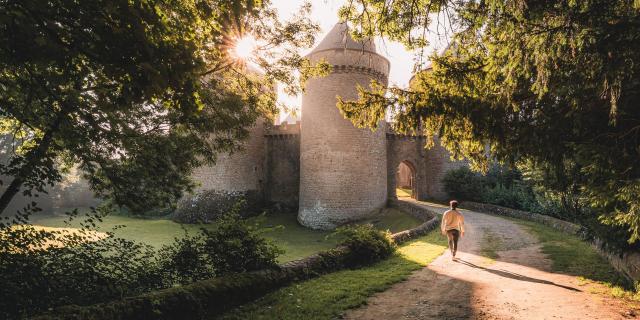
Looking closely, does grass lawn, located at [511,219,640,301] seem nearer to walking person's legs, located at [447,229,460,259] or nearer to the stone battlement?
walking person's legs, located at [447,229,460,259]

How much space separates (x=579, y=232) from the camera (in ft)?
26.8

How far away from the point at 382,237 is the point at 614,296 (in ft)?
16.1

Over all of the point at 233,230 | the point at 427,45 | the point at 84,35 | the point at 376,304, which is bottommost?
the point at 376,304

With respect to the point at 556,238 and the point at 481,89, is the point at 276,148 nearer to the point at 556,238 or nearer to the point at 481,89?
the point at 556,238

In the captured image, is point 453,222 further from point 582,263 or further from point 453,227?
point 582,263

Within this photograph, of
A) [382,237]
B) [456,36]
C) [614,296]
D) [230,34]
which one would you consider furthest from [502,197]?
[230,34]

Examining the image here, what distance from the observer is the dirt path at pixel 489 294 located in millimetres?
4727

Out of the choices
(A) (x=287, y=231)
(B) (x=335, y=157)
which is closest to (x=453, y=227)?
(B) (x=335, y=157)

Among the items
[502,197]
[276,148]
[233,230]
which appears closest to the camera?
[233,230]

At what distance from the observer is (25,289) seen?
4430mm

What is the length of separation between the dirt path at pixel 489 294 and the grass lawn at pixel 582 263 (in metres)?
0.30

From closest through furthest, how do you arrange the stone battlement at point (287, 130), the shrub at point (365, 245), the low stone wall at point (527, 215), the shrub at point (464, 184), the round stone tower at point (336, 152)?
the shrub at point (365, 245) < the low stone wall at point (527, 215) < the round stone tower at point (336, 152) < the shrub at point (464, 184) < the stone battlement at point (287, 130)

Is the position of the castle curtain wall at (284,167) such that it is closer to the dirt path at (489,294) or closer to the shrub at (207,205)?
the shrub at (207,205)

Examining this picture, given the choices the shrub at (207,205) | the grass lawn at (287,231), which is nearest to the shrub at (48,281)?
the grass lawn at (287,231)
